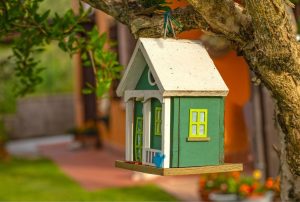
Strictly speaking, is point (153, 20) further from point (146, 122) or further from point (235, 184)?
point (235, 184)

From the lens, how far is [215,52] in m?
11.3

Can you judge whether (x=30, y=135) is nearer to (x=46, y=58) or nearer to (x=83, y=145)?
(x=46, y=58)

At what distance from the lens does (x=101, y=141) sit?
1905cm

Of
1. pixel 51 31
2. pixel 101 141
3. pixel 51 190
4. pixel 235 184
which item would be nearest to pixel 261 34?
pixel 51 31

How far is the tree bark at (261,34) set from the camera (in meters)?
3.26

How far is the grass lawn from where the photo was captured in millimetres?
11252

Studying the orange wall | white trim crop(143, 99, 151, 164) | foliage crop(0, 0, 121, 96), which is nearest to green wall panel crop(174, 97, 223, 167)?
white trim crop(143, 99, 151, 164)

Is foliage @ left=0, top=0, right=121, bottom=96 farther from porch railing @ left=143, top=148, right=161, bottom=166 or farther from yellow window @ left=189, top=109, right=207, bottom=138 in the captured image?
yellow window @ left=189, top=109, right=207, bottom=138

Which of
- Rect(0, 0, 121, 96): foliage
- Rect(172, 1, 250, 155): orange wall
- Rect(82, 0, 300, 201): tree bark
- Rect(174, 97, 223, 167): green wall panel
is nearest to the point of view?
Rect(82, 0, 300, 201): tree bark

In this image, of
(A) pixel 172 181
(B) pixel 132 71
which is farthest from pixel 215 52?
(B) pixel 132 71

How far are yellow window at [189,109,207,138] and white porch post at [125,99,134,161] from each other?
46cm

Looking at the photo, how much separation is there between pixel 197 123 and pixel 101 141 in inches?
615

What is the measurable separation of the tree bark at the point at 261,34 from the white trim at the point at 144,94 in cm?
31

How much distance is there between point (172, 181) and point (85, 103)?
8525 mm
